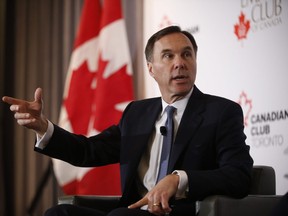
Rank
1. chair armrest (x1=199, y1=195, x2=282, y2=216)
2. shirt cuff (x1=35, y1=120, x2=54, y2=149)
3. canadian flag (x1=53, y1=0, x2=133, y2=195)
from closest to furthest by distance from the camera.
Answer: chair armrest (x1=199, y1=195, x2=282, y2=216) → shirt cuff (x1=35, y1=120, x2=54, y2=149) → canadian flag (x1=53, y1=0, x2=133, y2=195)

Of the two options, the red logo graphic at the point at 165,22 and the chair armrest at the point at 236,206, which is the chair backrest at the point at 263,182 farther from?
the red logo graphic at the point at 165,22

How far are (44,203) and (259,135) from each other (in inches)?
94.1

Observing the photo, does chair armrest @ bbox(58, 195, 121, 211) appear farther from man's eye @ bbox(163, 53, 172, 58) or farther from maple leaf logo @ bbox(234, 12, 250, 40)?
maple leaf logo @ bbox(234, 12, 250, 40)

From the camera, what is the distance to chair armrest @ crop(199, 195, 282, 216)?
1.79m

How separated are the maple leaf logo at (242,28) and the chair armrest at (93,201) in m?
1.41

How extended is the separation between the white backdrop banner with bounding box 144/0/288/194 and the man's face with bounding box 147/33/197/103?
724mm

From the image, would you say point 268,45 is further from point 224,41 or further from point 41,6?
point 41,6

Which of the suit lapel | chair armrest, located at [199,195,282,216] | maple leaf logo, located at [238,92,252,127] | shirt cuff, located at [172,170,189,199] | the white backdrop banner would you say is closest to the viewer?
chair armrest, located at [199,195,282,216]

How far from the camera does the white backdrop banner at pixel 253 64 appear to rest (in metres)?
2.91

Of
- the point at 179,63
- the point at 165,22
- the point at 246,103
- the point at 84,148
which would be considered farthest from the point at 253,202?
the point at 165,22

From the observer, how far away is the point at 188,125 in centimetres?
224

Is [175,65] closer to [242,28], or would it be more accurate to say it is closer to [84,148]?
[84,148]

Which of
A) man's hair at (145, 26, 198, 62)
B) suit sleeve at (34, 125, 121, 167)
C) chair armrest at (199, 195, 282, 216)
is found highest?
man's hair at (145, 26, 198, 62)

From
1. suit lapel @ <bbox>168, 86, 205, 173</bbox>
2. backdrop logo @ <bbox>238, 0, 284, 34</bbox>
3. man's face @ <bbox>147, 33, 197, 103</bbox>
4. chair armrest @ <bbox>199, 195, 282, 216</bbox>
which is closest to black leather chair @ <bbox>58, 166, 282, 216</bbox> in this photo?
chair armrest @ <bbox>199, 195, 282, 216</bbox>
